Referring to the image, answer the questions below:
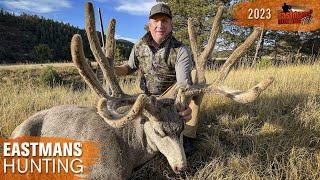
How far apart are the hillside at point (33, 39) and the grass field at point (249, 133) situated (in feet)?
197

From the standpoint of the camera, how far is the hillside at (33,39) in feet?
228

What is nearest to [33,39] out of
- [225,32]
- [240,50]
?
[225,32]

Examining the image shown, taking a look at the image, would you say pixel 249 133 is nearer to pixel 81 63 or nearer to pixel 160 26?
pixel 160 26

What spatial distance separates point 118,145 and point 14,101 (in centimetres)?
321

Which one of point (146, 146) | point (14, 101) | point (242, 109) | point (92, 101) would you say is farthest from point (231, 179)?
point (14, 101)

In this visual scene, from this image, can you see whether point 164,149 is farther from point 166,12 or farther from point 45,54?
point 45,54

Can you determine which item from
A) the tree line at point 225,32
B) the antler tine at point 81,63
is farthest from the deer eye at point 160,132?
the tree line at point 225,32

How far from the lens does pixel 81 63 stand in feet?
11.7

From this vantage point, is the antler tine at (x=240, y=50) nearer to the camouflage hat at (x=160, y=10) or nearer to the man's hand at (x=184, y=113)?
the man's hand at (x=184, y=113)

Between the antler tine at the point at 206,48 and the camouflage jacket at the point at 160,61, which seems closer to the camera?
the antler tine at the point at 206,48

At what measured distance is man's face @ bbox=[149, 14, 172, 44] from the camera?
5070mm

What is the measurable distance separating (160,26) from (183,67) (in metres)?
0.58

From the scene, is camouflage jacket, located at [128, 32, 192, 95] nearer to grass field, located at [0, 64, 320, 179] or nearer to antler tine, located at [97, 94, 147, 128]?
grass field, located at [0, 64, 320, 179]

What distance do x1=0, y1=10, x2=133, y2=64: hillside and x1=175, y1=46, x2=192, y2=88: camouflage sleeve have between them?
61785 millimetres
